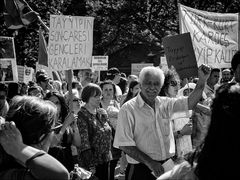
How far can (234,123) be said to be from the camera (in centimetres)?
203

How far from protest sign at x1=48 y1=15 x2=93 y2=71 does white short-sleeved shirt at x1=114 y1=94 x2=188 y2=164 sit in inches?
75.9

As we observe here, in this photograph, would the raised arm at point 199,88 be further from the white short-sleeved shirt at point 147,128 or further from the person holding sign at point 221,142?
the person holding sign at point 221,142

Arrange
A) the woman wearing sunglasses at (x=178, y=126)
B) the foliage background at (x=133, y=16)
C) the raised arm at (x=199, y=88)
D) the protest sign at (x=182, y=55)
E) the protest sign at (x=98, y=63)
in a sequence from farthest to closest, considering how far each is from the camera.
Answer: the foliage background at (x=133, y=16)
the protest sign at (x=98, y=63)
the protest sign at (x=182, y=55)
the woman wearing sunglasses at (x=178, y=126)
the raised arm at (x=199, y=88)

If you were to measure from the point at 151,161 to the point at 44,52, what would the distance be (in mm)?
5017

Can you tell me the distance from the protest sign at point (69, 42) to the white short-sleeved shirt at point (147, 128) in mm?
1929

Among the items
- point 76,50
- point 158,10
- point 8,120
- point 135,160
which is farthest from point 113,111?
point 158,10

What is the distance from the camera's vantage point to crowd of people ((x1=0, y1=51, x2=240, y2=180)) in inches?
81.9

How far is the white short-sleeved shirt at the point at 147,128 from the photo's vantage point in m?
4.54

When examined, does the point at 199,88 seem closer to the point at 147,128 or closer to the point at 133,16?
the point at 147,128

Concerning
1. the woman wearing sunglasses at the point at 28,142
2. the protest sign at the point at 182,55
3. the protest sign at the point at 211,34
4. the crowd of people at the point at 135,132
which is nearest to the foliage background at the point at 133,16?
the protest sign at the point at 211,34

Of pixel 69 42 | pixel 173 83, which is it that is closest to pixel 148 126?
pixel 173 83

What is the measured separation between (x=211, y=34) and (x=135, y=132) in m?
3.06

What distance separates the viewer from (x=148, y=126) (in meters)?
4.58

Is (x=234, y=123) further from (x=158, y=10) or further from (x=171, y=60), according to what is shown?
(x=158, y=10)
